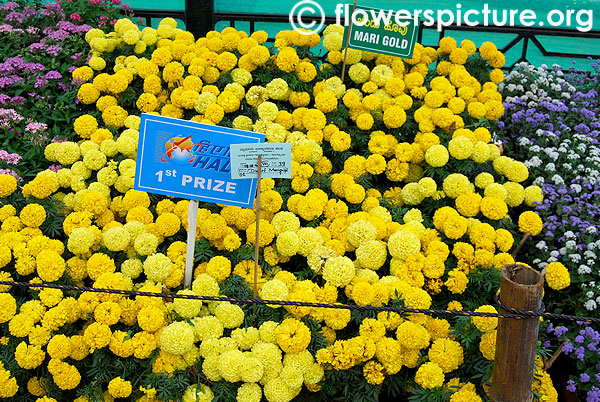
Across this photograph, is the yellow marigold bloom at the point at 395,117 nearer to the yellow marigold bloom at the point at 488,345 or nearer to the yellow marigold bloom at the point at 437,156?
the yellow marigold bloom at the point at 437,156

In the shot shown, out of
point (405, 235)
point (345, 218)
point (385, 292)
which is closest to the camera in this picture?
point (385, 292)

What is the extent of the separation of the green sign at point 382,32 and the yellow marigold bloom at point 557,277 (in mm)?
1683

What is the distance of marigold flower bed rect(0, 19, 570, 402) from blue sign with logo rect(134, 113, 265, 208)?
27 cm

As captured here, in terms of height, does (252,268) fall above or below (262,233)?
below

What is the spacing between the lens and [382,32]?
11.8ft

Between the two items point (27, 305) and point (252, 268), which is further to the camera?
point (252, 268)

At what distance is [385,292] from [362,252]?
288mm

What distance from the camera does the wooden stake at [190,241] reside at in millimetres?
2527

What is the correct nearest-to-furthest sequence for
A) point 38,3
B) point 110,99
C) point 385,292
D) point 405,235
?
point 385,292
point 405,235
point 110,99
point 38,3

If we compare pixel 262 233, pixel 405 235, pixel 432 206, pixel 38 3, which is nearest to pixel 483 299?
pixel 405 235

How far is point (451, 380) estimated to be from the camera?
2342 mm

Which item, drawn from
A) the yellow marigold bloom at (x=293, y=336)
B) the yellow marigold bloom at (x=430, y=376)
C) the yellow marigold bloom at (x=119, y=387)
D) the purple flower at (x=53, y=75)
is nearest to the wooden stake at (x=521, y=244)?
the yellow marigold bloom at (x=430, y=376)

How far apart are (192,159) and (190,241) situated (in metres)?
0.36

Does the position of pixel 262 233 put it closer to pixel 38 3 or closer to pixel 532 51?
pixel 38 3
